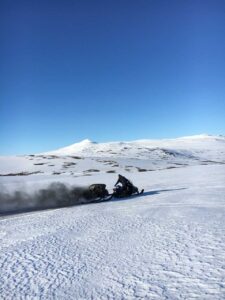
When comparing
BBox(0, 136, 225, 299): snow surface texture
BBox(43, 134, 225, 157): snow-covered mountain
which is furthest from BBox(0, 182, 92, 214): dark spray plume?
BBox(43, 134, 225, 157): snow-covered mountain

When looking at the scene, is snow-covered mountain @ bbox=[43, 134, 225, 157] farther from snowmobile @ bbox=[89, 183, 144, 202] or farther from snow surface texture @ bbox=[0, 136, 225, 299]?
snow surface texture @ bbox=[0, 136, 225, 299]

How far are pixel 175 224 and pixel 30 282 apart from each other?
20.8ft

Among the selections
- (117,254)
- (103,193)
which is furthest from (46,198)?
(117,254)

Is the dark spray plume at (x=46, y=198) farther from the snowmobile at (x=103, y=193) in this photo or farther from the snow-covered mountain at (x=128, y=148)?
the snow-covered mountain at (x=128, y=148)

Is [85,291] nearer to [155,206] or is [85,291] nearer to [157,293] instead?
[157,293]

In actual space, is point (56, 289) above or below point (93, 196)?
below

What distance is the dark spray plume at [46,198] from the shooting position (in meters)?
20.7

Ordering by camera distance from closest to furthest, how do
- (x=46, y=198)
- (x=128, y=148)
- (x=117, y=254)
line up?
(x=117, y=254), (x=46, y=198), (x=128, y=148)

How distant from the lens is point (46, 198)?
73.6ft

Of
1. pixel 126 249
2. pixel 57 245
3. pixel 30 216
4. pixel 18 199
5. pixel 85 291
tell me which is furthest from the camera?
pixel 18 199

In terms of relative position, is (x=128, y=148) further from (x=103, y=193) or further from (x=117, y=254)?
(x=117, y=254)

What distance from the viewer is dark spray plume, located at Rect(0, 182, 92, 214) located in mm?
20716

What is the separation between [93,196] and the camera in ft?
73.5

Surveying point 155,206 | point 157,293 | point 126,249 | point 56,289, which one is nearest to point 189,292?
point 157,293
